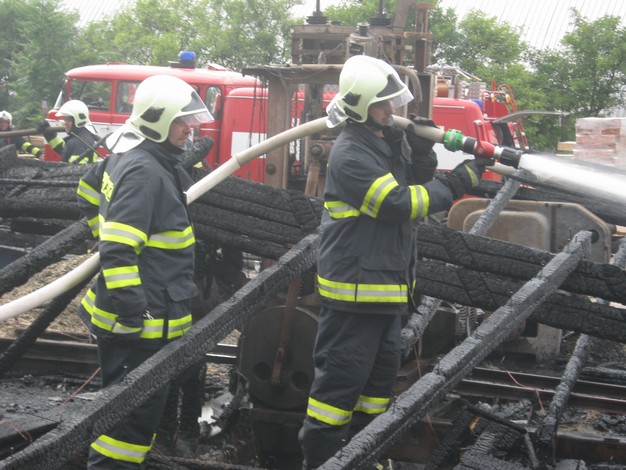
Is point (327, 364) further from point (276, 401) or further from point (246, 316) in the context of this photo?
point (276, 401)

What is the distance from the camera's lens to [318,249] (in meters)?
4.83

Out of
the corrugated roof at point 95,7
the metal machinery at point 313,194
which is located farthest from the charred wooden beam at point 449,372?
the corrugated roof at point 95,7

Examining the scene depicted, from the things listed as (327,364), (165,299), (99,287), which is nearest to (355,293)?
(327,364)

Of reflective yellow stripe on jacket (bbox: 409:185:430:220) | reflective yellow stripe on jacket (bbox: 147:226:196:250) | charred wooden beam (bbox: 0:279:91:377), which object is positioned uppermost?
reflective yellow stripe on jacket (bbox: 409:185:430:220)

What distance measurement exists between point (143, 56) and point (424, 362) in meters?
18.1

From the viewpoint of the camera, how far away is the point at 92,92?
47.0ft

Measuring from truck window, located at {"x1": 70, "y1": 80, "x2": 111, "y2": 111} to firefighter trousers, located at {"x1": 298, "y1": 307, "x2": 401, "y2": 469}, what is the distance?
397 inches

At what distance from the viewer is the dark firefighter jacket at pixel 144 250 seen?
4.10 meters

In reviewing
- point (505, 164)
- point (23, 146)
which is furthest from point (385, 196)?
point (23, 146)

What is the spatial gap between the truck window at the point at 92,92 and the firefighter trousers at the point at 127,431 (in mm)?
10065

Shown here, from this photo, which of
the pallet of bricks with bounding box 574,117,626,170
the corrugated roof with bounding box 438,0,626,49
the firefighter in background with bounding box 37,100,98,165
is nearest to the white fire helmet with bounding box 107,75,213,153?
the pallet of bricks with bounding box 574,117,626,170

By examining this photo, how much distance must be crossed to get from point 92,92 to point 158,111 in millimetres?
10441

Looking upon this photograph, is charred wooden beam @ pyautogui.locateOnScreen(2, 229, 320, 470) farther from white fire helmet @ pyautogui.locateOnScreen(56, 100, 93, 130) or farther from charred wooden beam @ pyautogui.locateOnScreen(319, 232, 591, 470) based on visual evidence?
white fire helmet @ pyautogui.locateOnScreen(56, 100, 93, 130)

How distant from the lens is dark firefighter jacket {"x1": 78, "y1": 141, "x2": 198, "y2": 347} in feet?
13.5
